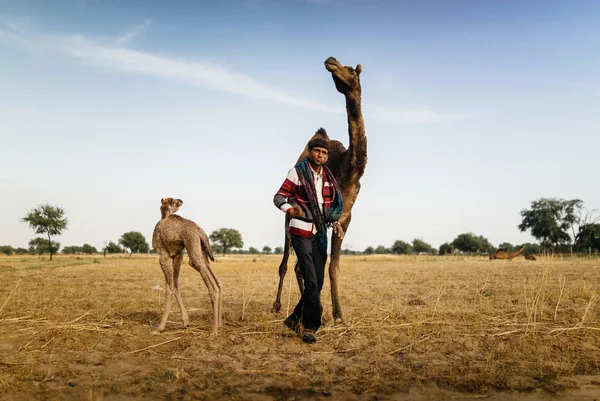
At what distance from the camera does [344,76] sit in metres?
6.87

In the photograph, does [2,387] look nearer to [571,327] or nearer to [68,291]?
[571,327]

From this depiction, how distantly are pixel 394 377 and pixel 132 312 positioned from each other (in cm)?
538

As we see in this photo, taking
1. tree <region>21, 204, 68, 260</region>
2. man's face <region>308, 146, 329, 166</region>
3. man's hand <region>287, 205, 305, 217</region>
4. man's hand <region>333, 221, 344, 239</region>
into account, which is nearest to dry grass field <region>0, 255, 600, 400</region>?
man's hand <region>333, 221, 344, 239</region>

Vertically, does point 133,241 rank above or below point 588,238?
below


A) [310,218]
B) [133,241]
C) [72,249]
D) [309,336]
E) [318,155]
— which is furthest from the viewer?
[72,249]

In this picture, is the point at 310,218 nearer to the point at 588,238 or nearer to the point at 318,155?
the point at 318,155

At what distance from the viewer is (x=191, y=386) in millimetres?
3910

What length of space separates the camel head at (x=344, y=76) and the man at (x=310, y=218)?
141 cm

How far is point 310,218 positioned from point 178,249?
2034mm

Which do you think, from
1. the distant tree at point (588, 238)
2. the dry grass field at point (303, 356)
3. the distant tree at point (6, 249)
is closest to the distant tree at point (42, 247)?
the distant tree at point (6, 249)

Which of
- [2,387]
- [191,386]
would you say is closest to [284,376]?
[191,386]

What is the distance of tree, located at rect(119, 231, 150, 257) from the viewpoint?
75.1 meters

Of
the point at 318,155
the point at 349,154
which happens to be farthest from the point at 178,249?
the point at 349,154

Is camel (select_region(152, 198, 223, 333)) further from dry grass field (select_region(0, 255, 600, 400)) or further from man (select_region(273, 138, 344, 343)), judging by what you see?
man (select_region(273, 138, 344, 343))
